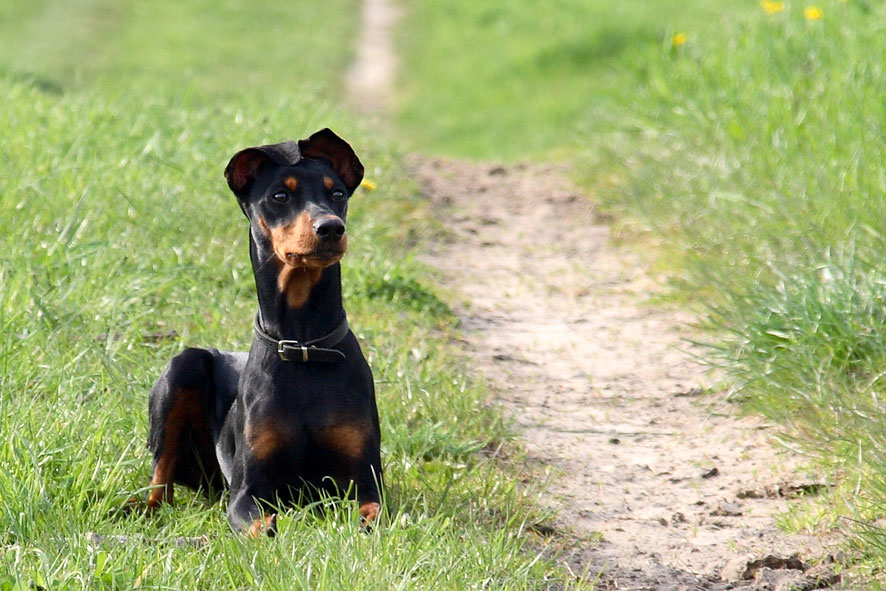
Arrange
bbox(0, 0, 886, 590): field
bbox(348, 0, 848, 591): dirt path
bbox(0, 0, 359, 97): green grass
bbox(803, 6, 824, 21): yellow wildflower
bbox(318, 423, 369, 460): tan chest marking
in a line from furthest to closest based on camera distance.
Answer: bbox(0, 0, 359, 97): green grass, bbox(803, 6, 824, 21): yellow wildflower, bbox(348, 0, 848, 591): dirt path, bbox(318, 423, 369, 460): tan chest marking, bbox(0, 0, 886, 590): field

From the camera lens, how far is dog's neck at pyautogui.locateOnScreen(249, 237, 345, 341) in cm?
313

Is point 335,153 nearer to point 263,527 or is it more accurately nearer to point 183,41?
point 263,527

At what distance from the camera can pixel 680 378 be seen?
16.0ft

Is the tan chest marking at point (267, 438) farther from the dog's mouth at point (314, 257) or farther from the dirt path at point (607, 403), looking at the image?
the dirt path at point (607, 403)

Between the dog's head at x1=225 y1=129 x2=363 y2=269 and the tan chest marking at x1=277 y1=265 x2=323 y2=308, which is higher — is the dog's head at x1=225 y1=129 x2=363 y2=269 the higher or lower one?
the higher one

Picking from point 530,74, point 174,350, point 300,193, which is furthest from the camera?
point 530,74

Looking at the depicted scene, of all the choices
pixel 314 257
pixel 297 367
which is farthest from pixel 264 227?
pixel 297 367

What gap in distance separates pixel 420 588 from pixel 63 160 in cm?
380

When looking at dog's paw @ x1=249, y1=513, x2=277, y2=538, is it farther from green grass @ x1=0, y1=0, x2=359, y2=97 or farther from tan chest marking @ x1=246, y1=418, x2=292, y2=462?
green grass @ x1=0, y1=0, x2=359, y2=97

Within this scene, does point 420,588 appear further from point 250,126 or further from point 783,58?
point 783,58

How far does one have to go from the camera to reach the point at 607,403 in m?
4.67

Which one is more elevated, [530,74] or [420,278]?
[420,278]

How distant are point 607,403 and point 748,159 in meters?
2.06

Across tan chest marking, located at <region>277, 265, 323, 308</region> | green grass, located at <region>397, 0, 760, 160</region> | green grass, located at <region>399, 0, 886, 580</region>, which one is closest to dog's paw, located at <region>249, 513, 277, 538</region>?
tan chest marking, located at <region>277, 265, 323, 308</region>
